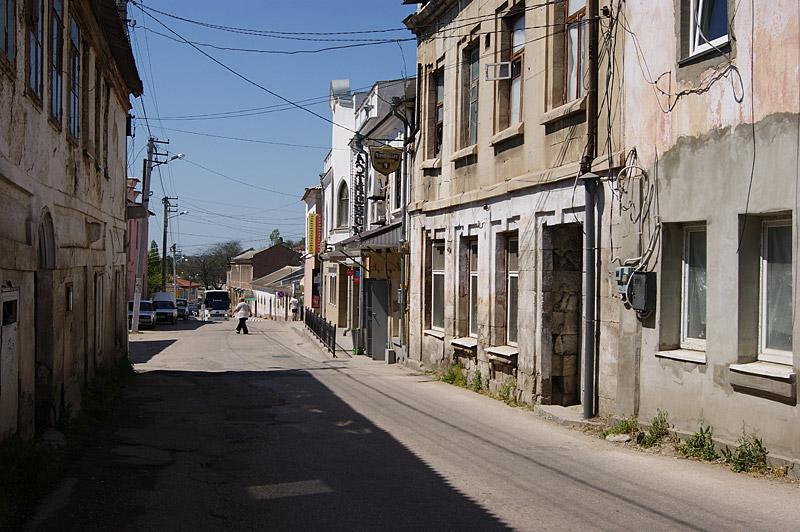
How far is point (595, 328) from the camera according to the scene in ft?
37.0

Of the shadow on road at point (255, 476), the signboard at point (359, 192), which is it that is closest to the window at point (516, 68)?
the shadow on road at point (255, 476)

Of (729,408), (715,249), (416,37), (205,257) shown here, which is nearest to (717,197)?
(715,249)

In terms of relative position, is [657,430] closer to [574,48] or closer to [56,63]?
[574,48]

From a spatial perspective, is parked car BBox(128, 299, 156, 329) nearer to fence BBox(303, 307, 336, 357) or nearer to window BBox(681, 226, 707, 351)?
fence BBox(303, 307, 336, 357)

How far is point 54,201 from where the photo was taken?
10.4 metres

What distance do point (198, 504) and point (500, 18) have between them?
10.5 meters

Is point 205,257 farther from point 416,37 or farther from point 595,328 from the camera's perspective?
point 595,328

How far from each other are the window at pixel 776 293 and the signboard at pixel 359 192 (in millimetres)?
25476

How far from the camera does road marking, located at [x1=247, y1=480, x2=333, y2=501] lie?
7230 mm

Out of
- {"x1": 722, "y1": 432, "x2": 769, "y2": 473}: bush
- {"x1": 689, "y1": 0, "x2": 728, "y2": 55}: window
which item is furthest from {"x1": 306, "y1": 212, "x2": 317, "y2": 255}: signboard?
{"x1": 722, "y1": 432, "x2": 769, "y2": 473}: bush

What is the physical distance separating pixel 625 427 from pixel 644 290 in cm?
164

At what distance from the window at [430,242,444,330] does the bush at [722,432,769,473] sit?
10276 mm

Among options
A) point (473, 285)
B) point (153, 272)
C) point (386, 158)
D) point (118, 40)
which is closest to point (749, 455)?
point (473, 285)

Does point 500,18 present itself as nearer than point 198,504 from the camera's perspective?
No
